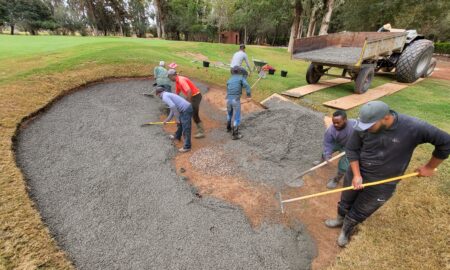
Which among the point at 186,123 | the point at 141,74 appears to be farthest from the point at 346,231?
the point at 141,74

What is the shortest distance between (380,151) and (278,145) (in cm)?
291

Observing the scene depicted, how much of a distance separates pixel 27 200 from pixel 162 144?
2.61 meters

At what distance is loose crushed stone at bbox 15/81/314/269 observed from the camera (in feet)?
9.75

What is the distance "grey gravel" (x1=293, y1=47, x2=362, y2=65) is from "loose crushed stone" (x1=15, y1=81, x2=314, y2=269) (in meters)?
3.73

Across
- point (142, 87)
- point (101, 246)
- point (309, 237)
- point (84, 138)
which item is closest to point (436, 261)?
point (309, 237)

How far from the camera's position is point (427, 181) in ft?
13.6

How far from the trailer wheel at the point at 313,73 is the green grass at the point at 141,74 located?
0.51 meters

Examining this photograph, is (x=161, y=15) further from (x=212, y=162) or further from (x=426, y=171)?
(x=426, y=171)

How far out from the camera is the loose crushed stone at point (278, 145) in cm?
470

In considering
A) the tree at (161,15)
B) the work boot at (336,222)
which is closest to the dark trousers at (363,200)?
the work boot at (336,222)

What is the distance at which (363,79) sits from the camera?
7855mm

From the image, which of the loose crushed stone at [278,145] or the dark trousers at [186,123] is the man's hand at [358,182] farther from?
the dark trousers at [186,123]

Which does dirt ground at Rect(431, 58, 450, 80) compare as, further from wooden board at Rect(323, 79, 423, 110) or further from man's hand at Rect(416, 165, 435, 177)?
man's hand at Rect(416, 165, 435, 177)

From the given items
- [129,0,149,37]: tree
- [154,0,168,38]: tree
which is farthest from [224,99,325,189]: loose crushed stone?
[129,0,149,37]: tree
